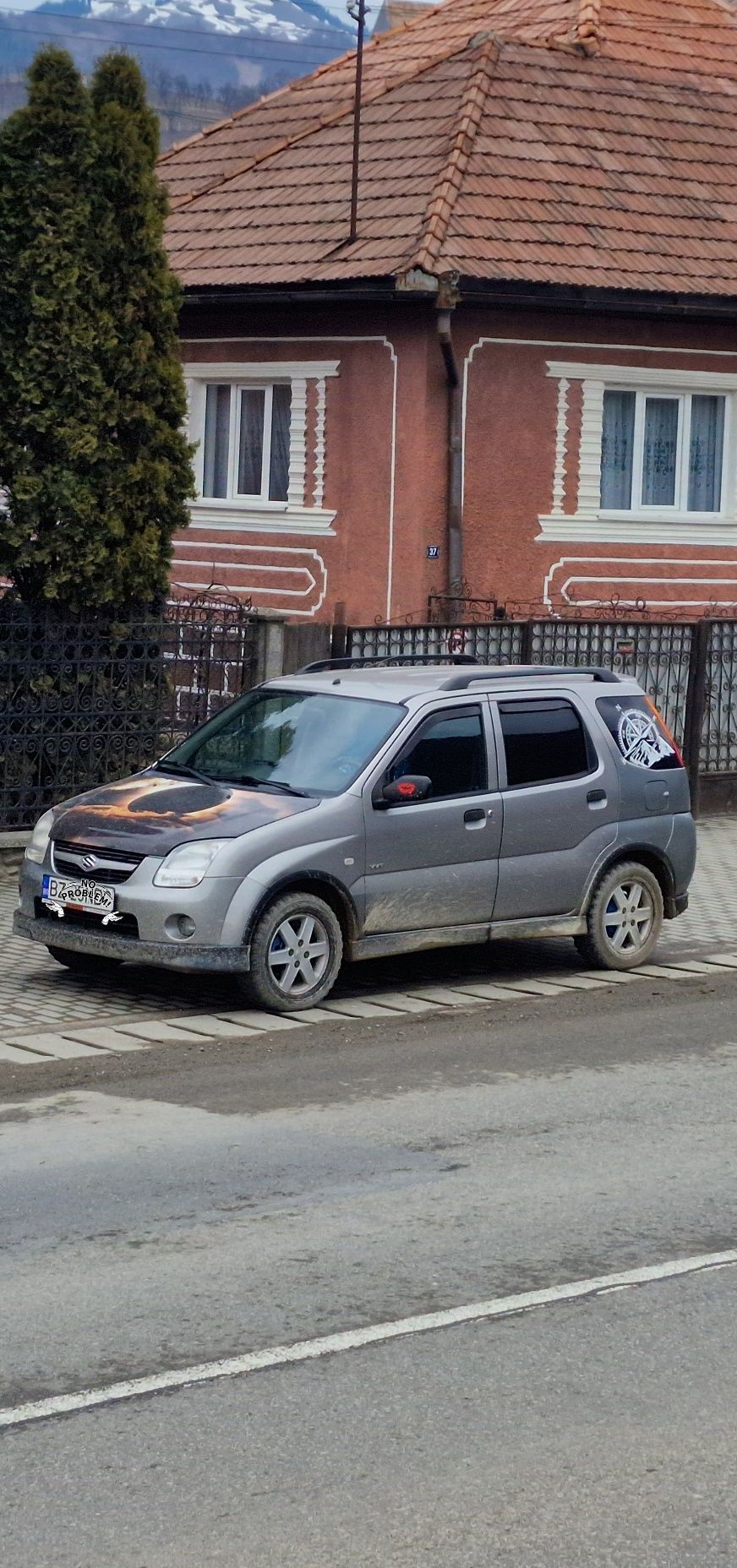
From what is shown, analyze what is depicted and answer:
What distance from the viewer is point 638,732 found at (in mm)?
11781

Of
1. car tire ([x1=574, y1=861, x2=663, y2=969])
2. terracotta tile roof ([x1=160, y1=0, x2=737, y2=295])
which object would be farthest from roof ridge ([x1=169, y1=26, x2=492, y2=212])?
car tire ([x1=574, y1=861, x2=663, y2=969])

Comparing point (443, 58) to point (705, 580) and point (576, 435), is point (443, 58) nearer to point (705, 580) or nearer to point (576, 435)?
point (576, 435)

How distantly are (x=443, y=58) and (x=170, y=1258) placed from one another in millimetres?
19537

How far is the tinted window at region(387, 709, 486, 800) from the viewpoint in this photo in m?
10.8

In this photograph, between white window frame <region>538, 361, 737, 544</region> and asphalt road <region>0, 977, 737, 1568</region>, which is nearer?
asphalt road <region>0, 977, 737, 1568</region>

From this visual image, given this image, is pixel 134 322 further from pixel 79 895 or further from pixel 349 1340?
pixel 349 1340

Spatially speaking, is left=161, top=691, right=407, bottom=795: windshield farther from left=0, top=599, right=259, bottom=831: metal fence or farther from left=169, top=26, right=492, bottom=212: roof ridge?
left=169, top=26, right=492, bottom=212: roof ridge

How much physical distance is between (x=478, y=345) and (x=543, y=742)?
31.7ft

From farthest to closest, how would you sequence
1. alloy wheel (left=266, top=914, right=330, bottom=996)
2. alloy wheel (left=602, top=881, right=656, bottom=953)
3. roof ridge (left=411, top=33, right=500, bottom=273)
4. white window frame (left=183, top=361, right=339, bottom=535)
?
white window frame (left=183, top=361, right=339, bottom=535)
roof ridge (left=411, top=33, right=500, bottom=273)
alloy wheel (left=602, top=881, right=656, bottom=953)
alloy wheel (left=266, top=914, right=330, bottom=996)

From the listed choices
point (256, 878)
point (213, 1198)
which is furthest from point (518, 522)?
point (213, 1198)

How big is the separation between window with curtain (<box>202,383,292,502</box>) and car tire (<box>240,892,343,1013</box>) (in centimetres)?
1215

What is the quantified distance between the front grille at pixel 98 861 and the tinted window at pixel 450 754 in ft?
4.98

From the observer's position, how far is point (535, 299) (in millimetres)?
19844

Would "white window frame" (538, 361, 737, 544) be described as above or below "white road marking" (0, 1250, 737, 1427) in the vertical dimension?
above
